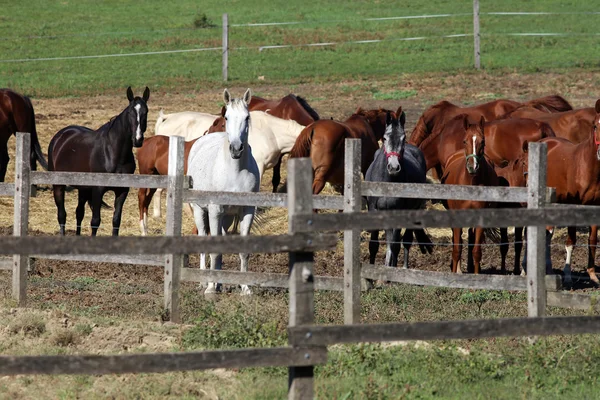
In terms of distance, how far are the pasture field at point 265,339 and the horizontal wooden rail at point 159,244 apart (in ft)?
4.42

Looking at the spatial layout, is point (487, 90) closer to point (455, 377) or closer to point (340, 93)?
point (340, 93)

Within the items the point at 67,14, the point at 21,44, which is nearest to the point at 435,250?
the point at 21,44

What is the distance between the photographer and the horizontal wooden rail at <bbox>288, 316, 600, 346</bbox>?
4895 millimetres

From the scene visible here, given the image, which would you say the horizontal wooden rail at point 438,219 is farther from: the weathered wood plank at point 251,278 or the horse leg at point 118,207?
the horse leg at point 118,207

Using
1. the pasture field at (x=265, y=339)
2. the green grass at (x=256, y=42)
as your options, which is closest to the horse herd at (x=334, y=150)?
the pasture field at (x=265, y=339)

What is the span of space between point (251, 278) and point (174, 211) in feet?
2.99

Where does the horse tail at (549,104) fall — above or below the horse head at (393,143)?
above

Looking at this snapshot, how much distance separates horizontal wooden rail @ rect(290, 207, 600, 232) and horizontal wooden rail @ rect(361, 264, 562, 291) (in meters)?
2.20

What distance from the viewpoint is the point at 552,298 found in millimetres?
7523

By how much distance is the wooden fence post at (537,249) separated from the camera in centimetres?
736

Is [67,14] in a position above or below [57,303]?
above

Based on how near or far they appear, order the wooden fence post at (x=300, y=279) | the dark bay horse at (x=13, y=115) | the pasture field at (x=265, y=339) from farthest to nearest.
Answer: the dark bay horse at (x=13, y=115) → the pasture field at (x=265, y=339) → the wooden fence post at (x=300, y=279)

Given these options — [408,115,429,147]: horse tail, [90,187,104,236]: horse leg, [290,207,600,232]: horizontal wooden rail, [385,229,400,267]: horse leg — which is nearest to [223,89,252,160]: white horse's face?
[385,229,400,267]: horse leg

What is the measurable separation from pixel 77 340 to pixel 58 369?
2.93 m
